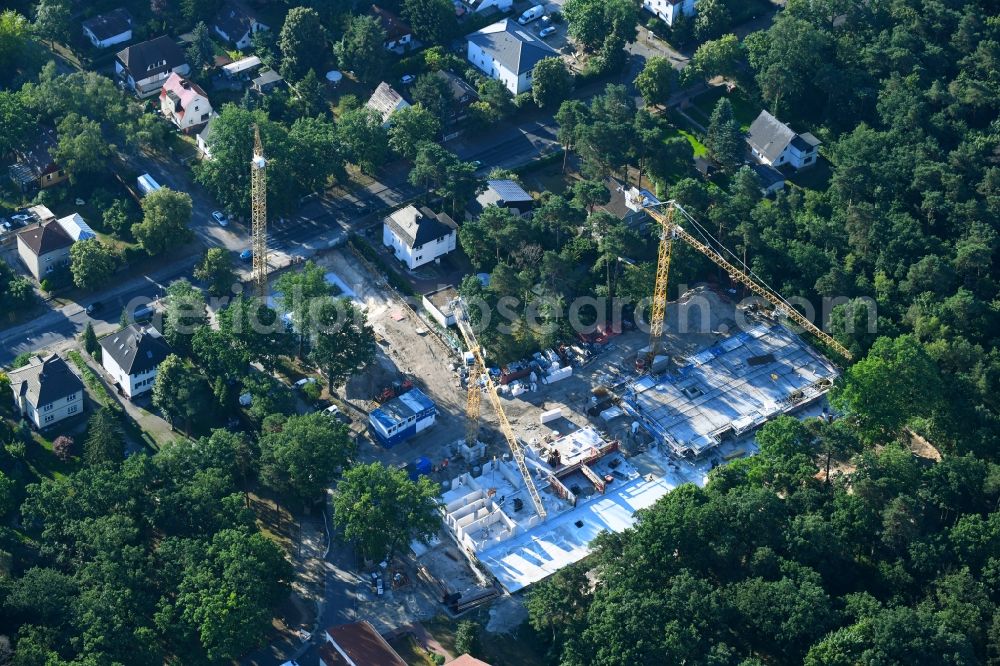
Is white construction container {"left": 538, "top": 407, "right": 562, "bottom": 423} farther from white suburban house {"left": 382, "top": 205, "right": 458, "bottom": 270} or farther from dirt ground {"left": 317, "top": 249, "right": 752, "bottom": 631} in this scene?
white suburban house {"left": 382, "top": 205, "right": 458, "bottom": 270}

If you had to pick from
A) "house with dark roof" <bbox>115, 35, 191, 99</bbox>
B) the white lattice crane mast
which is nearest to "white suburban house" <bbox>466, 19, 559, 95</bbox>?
"house with dark roof" <bbox>115, 35, 191, 99</bbox>

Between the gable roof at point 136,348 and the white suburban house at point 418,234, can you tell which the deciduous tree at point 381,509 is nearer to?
the gable roof at point 136,348

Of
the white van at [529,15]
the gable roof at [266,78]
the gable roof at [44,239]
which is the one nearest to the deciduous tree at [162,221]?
the gable roof at [44,239]

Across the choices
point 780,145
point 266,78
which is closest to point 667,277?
point 780,145

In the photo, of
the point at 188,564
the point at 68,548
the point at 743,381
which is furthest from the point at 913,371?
the point at 68,548

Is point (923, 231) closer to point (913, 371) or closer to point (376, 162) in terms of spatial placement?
point (913, 371)
